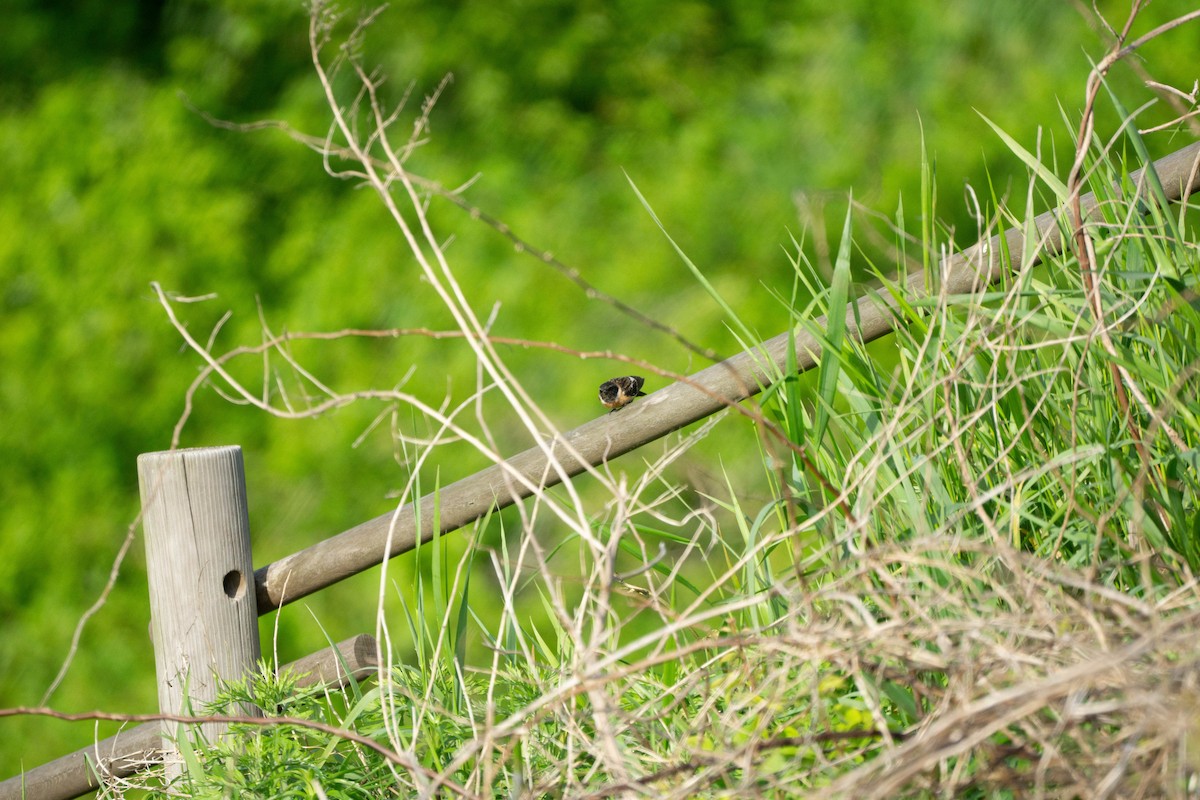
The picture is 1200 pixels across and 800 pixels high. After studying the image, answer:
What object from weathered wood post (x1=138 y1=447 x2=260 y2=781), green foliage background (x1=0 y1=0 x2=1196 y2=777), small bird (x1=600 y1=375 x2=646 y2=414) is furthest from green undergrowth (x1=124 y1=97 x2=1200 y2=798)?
green foliage background (x1=0 y1=0 x2=1196 y2=777)

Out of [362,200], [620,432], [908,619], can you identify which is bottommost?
[908,619]

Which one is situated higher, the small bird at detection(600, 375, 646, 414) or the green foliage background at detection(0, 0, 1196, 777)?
the green foliage background at detection(0, 0, 1196, 777)

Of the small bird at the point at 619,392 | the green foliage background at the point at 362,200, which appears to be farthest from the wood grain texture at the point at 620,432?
the green foliage background at the point at 362,200

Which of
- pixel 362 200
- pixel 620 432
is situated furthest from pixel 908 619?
pixel 362 200

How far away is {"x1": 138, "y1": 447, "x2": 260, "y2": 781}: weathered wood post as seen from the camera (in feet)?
6.49

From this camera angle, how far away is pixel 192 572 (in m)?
1.98

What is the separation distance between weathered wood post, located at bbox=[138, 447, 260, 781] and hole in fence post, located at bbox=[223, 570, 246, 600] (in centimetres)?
1

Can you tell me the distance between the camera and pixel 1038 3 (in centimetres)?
620

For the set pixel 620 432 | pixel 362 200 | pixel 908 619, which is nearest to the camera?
pixel 908 619

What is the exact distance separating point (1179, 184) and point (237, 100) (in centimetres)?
628

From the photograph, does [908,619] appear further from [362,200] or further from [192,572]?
[362,200]

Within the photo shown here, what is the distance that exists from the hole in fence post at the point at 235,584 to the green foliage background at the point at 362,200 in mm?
3515

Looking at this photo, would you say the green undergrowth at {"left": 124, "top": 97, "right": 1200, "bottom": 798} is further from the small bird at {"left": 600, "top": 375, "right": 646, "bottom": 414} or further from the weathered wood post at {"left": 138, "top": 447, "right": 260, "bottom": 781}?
the small bird at {"left": 600, "top": 375, "right": 646, "bottom": 414}

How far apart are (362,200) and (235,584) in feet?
16.4
